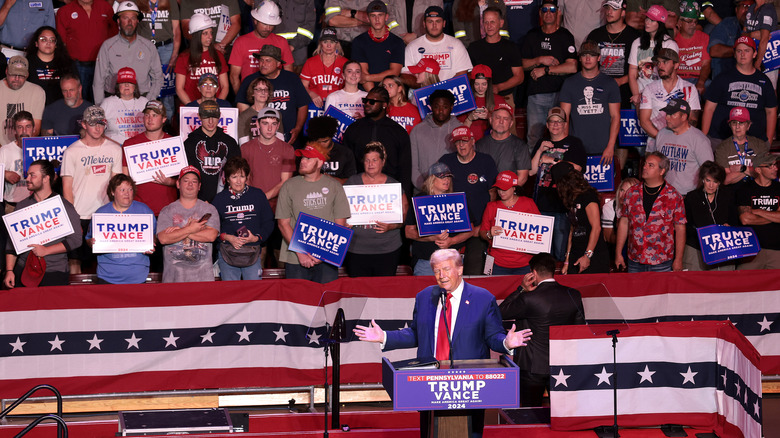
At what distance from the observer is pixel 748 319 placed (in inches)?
447

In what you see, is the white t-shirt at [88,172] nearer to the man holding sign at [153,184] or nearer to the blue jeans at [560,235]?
the man holding sign at [153,184]

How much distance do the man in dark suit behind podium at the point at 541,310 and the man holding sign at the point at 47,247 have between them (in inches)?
200

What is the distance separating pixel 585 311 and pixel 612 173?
160 inches

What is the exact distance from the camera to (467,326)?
26.9 ft

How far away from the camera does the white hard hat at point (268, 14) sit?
14.5m

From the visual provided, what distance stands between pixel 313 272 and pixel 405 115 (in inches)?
120

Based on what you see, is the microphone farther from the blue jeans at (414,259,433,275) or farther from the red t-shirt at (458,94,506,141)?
the red t-shirt at (458,94,506,141)

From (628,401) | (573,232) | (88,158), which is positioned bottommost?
(628,401)

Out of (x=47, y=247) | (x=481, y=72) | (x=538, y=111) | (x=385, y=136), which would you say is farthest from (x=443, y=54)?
(x=47, y=247)

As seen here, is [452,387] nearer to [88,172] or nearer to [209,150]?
[209,150]

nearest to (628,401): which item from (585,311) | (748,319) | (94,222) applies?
(585,311)

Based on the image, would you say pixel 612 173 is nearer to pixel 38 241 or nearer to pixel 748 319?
pixel 748 319

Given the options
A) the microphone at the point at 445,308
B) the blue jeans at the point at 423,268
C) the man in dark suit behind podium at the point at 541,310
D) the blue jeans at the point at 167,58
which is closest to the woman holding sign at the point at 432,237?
the blue jeans at the point at 423,268

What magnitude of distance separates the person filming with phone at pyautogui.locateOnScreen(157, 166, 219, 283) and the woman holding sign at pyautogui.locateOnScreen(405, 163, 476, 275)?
242 cm
